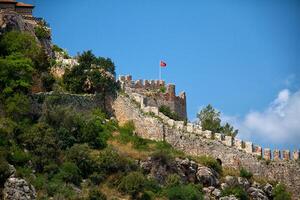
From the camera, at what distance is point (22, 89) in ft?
214

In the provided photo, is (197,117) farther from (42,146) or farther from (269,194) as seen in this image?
(42,146)

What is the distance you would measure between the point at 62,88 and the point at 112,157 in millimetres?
9329

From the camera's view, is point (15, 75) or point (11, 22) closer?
point (15, 75)

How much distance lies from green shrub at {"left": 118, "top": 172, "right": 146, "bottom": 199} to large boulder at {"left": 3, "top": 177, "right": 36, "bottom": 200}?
589 centimetres

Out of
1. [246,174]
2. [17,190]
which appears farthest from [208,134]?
[17,190]

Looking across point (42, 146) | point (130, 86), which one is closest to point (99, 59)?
point (130, 86)

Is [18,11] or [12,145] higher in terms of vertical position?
[18,11]

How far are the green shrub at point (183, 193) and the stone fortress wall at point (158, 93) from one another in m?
12.3

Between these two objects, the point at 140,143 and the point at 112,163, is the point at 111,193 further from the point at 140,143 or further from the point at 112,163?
the point at 140,143

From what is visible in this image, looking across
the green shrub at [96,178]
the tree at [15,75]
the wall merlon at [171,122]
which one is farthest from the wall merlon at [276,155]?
the tree at [15,75]

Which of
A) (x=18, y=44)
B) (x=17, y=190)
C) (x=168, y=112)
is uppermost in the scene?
(x=18, y=44)

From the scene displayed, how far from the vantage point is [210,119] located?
72.6m

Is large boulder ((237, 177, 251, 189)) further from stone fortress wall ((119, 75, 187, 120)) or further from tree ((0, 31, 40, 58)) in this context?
tree ((0, 31, 40, 58))

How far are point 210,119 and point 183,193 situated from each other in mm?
11882
